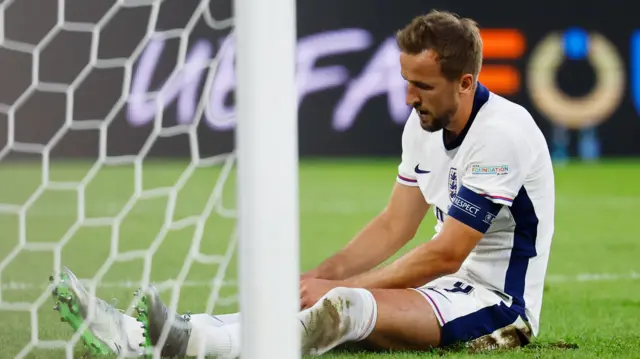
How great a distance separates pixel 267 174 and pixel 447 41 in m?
1.15

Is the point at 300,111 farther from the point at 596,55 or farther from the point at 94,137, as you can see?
→ the point at 596,55

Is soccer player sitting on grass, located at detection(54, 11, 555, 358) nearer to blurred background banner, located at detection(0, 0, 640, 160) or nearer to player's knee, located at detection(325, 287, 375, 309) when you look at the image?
player's knee, located at detection(325, 287, 375, 309)

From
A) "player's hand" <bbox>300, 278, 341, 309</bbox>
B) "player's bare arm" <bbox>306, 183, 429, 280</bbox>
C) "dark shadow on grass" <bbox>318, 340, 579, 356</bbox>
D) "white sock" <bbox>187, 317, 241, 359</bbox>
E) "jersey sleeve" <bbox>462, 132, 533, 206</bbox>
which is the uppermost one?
"jersey sleeve" <bbox>462, 132, 533, 206</bbox>

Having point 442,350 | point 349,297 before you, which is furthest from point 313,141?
point 349,297

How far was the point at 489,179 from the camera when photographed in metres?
2.96

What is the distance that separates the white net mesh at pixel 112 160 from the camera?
2875mm

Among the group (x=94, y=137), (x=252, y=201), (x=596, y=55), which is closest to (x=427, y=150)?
(x=252, y=201)

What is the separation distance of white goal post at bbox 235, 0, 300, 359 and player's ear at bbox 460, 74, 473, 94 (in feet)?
3.72

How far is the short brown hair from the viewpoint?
9.68ft

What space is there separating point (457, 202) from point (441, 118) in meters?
0.25

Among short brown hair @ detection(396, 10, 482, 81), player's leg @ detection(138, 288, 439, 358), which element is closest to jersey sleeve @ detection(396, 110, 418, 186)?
short brown hair @ detection(396, 10, 482, 81)

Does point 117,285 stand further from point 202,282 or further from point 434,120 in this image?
point 434,120

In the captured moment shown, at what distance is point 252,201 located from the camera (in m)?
1.96

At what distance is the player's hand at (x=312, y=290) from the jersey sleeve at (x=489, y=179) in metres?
0.40
